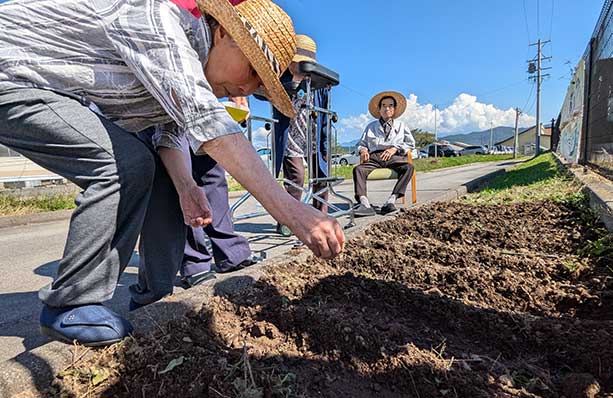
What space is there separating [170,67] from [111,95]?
0.36 m

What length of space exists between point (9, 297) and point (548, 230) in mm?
3716

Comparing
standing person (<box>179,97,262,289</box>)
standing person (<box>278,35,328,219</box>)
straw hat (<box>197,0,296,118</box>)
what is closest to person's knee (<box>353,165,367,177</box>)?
standing person (<box>278,35,328,219</box>)

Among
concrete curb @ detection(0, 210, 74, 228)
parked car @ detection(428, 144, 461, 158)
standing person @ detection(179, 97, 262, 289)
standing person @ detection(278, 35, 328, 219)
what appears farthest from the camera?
parked car @ detection(428, 144, 461, 158)

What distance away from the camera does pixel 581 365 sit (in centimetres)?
126

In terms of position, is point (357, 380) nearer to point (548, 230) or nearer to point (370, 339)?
point (370, 339)

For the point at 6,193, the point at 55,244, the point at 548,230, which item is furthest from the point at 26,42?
the point at 6,193

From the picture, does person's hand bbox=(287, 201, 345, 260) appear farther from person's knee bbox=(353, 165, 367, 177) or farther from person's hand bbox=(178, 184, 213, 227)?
person's knee bbox=(353, 165, 367, 177)

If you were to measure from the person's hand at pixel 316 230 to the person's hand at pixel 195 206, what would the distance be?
68 cm

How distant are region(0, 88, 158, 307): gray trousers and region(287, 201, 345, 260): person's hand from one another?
2.14 feet

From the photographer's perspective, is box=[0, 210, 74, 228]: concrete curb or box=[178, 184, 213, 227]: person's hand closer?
box=[178, 184, 213, 227]: person's hand

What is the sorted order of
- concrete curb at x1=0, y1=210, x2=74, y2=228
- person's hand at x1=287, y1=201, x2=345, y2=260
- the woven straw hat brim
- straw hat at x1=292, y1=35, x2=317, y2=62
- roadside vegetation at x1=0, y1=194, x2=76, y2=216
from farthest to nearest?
roadside vegetation at x1=0, y1=194, x2=76, y2=216
concrete curb at x1=0, y1=210, x2=74, y2=228
straw hat at x1=292, y1=35, x2=317, y2=62
the woven straw hat brim
person's hand at x1=287, y1=201, x2=345, y2=260

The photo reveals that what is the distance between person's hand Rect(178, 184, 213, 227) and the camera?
5.12 feet

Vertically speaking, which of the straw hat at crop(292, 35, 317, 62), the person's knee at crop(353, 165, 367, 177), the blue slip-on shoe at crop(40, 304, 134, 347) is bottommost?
the blue slip-on shoe at crop(40, 304, 134, 347)

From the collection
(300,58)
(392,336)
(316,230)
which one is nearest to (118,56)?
(316,230)
